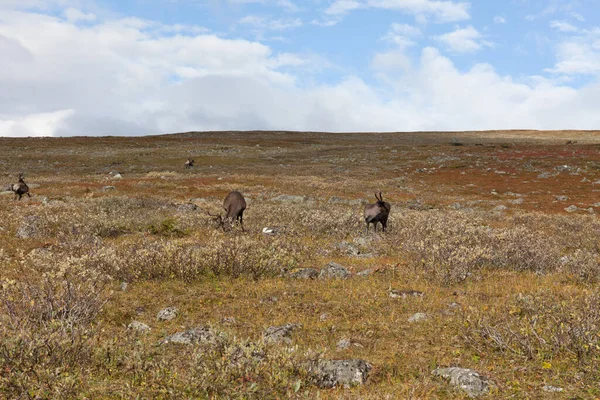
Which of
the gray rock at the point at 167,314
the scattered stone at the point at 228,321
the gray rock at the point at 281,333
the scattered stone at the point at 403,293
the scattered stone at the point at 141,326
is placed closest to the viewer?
the gray rock at the point at 281,333

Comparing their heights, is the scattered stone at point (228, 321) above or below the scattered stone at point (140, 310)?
above

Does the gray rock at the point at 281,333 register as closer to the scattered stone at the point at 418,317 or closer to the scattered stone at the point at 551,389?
the scattered stone at the point at 418,317

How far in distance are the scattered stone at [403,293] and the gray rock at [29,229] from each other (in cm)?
1305

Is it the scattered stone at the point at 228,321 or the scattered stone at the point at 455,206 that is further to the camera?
the scattered stone at the point at 455,206

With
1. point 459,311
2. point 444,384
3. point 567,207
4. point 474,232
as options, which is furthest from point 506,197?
point 444,384

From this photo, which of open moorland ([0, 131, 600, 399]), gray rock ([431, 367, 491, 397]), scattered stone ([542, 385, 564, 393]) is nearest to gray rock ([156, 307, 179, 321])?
open moorland ([0, 131, 600, 399])

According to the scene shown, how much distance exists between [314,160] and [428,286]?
188 feet

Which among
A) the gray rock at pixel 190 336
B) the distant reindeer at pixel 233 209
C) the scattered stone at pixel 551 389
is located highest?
the distant reindeer at pixel 233 209

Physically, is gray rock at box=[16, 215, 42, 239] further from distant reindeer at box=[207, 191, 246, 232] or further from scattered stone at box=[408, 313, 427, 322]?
scattered stone at box=[408, 313, 427, 322]

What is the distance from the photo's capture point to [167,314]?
7.95m

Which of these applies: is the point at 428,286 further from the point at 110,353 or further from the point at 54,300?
the point at 54,300

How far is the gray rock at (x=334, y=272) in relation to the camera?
10594 millimetres

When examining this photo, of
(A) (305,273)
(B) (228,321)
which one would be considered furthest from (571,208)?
(B) (228,321)

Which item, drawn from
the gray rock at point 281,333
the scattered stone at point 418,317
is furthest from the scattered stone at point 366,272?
the gray rock at point 281,333
